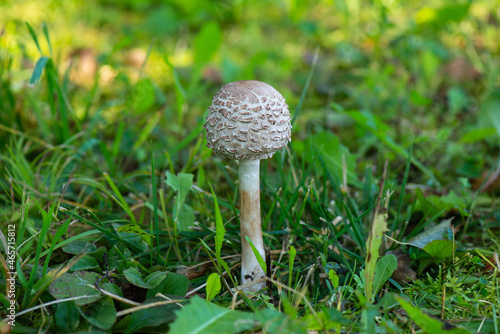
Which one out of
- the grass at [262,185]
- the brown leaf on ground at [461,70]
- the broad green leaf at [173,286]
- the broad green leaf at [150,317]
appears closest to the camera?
the broad green leaf at [150,317]

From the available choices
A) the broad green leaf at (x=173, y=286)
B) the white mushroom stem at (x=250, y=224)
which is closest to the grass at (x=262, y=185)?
the broad green leaf at (x=173, y=286)

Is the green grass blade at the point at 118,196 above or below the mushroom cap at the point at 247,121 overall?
below

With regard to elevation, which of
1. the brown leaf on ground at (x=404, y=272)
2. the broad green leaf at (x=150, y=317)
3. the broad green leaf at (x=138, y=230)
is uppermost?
the broad green leaf at (x=138, y=230)

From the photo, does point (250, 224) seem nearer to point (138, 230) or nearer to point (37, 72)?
point (138, 230)

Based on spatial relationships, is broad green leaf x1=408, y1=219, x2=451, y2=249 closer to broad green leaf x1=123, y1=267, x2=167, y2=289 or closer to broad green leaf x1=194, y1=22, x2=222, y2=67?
broad green leaf x1=123, y1=267, x2=167, y2=289

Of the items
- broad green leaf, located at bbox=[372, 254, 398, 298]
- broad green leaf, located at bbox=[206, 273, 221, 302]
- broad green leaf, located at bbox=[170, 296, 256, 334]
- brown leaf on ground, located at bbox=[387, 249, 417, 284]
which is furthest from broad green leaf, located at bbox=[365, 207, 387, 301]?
broad green leaf, located at bbox=[206, 273, 221, 302]

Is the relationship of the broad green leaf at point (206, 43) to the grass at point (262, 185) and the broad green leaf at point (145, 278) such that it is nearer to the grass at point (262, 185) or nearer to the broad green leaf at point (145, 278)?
the grass at point (262, 185)

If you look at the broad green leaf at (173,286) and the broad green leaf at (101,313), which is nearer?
the broad green leaf at (101,313)

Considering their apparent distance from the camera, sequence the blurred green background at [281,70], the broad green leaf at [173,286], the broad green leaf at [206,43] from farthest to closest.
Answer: the broad green leaf at [206,43] < the blurred green background at [281,70] < the broad green leaf at [173,286]
